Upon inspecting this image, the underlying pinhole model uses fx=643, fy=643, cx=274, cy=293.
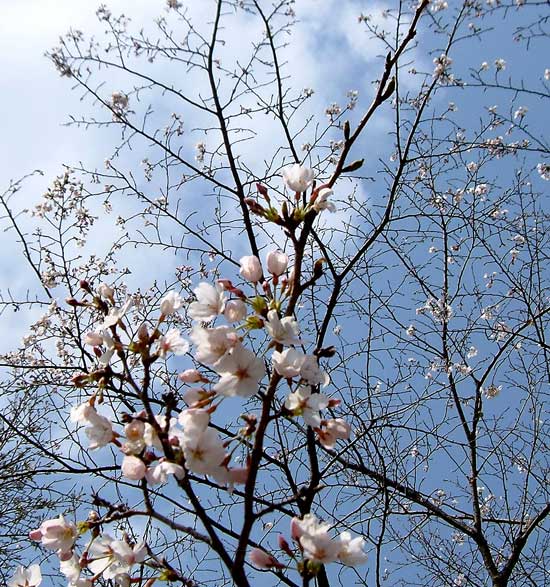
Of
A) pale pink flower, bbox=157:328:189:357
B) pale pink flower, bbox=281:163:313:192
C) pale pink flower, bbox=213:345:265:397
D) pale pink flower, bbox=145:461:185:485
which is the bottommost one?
pale pink flower, bbox=145:461:185:485

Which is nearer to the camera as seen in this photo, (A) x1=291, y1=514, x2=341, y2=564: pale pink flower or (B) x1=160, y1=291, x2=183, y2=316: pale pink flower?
(A) x1=291, y1=514, x2=341, y2=564: pale pink flower

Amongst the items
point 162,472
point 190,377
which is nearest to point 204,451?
point 162,472

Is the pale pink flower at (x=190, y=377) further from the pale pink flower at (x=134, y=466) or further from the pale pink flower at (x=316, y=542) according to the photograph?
the pale pink flower at (x=316, y=542)

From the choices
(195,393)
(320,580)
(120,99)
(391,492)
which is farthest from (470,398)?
(195,393)

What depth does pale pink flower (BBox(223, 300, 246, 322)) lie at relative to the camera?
1.37 metres

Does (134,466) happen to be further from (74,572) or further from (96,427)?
(74,572)

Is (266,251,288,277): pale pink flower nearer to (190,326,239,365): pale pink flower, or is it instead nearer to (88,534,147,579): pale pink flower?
(190,326,239,365): pale pink flower

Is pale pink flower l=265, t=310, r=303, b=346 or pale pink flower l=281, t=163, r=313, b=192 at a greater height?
pale pink flower l=281, t=163, r=313, b=192

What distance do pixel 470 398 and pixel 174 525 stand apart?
125 inches

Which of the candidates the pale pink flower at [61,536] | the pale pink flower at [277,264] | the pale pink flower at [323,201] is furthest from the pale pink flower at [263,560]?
the pale pink flower at [323,201]

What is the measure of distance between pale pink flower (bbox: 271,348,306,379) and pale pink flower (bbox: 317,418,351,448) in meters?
0.19

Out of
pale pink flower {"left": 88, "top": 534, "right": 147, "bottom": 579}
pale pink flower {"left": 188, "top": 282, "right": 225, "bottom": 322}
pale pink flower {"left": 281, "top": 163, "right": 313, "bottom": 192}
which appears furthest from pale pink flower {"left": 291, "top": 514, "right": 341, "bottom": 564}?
pale pink flower {"left": 281, "top": 163, "right": 313, "bottom": 192}

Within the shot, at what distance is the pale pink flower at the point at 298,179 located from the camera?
1508 millimetres

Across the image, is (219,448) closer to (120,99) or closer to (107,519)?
(107,519)
